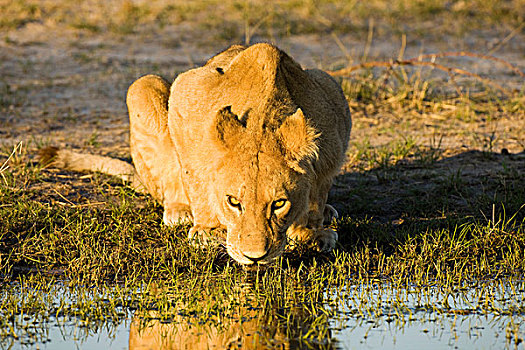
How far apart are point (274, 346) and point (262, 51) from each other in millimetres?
1950

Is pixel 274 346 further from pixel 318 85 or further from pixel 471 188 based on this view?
pixel 471 188

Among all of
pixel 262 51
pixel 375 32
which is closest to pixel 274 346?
pixel 262 51

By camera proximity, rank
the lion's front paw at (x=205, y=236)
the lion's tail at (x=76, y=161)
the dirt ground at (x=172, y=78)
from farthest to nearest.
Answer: the dirt ground at (x=172, y=78), the lion's tail at (x=76, y=161), the lion's front paw at (x=205, y=236)

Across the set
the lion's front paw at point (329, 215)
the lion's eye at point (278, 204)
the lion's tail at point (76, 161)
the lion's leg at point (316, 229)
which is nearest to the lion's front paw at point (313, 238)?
the lion's leg at point (316, 229)

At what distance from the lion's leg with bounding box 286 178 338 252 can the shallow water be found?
68 centimetres

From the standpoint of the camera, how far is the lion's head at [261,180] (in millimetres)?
4164

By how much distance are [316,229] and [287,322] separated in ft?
4.42

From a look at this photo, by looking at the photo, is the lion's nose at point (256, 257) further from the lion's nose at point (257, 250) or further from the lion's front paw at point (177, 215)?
the lion's front paw at point (177, 215)

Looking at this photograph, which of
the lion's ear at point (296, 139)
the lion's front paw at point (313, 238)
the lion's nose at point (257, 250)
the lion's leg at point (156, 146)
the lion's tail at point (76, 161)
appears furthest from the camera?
the lion's tail at point (76, 161)

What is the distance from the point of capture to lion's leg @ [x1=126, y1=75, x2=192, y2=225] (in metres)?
5.75

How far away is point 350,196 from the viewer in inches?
248

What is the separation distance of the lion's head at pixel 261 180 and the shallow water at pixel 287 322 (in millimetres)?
368

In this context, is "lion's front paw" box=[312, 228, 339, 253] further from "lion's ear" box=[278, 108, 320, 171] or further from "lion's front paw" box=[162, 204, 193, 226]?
"lion's front paw" box=[162, 204, 193, 226]

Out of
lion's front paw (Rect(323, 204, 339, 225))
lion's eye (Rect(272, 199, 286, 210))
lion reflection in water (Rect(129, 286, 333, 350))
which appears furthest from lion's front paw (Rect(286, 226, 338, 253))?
lion reflection in water (Rect(129, 286, 333, 350))
